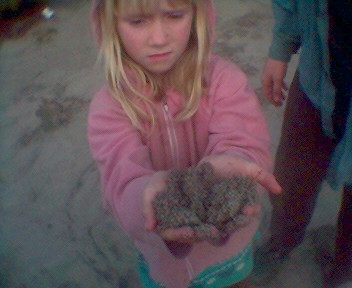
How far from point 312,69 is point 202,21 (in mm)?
393

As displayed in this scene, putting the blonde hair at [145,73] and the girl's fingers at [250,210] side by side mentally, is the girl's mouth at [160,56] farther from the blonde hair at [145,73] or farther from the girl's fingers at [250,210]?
the girl's fingers at [250,210]

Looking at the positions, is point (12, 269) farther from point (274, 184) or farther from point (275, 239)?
point (274, 184)

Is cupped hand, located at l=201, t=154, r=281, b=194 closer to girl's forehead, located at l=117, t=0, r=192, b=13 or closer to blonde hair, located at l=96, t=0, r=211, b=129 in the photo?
blonde hair, located at l=96, t=0, r=211, b=129

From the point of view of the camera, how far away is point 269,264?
1.92 m

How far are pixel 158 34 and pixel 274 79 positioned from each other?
59cm

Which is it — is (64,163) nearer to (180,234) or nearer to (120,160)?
(120,160)

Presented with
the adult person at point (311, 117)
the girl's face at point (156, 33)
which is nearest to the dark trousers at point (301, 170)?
the adult person at point (311, 117)

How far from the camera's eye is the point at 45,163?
270 cm

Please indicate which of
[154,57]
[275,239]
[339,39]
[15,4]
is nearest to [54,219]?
[275,239]

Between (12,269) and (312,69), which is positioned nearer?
(312,69)

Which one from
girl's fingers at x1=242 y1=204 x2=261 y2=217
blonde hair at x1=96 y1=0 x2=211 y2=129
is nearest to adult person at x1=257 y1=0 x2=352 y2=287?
blonde hair at x1=96 y1=0 x2=211 y2=129

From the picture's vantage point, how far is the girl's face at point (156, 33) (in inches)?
45.3

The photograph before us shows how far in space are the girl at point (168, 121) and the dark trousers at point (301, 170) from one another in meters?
0.25

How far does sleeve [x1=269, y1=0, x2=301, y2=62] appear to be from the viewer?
1.34 m
